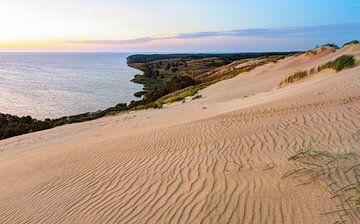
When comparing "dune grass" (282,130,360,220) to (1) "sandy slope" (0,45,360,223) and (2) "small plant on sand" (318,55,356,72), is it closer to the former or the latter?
(1) "sandy slope" (0,45,360,223)

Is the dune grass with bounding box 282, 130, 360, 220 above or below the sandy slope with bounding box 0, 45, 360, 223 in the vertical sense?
above

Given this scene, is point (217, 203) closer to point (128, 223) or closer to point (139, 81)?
point (128, 223)

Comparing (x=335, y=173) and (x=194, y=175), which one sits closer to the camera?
(x=335, y=173)

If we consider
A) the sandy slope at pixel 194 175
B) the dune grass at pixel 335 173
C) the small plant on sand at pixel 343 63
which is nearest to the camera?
the dune grass at pixel 335 173

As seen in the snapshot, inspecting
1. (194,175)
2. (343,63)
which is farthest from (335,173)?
(343,63)

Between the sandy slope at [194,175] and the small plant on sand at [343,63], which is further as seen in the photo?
the small plant on sand at [343,63]

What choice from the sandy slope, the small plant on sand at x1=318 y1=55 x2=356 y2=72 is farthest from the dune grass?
the small plant on sand at x1=318 y1=55 x2=356 y2=72

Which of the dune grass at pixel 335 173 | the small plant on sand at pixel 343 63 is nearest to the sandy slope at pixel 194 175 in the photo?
the dune grass at pixel 335 173

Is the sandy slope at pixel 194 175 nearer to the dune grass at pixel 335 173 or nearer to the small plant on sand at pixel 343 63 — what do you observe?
the dune grass at pixel 335 173

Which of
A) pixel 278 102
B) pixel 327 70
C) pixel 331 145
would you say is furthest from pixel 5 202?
pixel 327 70

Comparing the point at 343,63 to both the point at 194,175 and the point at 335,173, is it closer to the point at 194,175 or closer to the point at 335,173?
the point at 335,173
